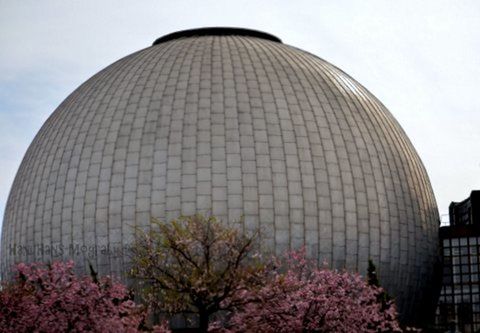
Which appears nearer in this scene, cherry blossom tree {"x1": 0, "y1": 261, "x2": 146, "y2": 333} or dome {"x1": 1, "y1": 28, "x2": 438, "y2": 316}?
cherry blossom tree {"x1": 0, "y1": 261, "x2": 146, "y2": 333}


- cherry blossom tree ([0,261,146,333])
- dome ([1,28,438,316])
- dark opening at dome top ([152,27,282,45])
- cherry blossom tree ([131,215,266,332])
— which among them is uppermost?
dark opening at dome top ([152,27,282,45])

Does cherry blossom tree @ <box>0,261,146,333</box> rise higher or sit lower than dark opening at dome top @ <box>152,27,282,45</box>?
lower

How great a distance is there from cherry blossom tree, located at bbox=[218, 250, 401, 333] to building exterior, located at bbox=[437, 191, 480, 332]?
18.9m

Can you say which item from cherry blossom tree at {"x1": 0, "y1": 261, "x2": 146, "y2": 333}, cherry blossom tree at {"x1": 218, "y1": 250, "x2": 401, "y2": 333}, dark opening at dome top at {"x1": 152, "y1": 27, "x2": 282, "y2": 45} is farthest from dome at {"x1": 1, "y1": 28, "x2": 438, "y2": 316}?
cherry blossom tree at {"x1": 0, "y1": 261, "x2": 146, "y2": 333}

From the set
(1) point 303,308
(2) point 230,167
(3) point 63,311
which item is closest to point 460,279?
(2) point 230,167

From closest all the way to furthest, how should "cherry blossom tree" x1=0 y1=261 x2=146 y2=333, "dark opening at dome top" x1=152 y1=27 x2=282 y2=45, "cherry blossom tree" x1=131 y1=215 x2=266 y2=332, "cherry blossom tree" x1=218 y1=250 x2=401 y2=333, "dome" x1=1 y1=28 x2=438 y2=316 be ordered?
"cherry blossom tree" x1=0 y1=261 x2=146 y2=333
"cherry blossom tree" x1=131 y1=215 x2=266 y2=332
"cherry blossom tree" x1=218 y1=250 x2=401 y2=333
"dome" x1=1 y1=28 x2=438 y2=316
"dark opening at dome top" x1=152 y1=27 x2=282 y2=45

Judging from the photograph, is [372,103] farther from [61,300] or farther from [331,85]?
[61,300]

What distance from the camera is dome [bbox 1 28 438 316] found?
117ft

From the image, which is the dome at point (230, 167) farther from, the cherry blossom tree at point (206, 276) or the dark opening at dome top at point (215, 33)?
the cherry blossom tree at point (206, 276)

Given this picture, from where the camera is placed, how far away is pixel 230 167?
35.8 meters

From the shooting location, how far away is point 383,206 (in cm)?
3809

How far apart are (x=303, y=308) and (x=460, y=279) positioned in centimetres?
2285

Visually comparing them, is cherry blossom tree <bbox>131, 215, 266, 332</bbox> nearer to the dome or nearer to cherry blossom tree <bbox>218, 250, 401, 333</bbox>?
cherry blossom tree <bbox>218, 250, 401, 333</bbox>

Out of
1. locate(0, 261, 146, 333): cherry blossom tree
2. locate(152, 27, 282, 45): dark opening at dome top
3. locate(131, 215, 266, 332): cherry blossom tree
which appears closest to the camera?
locate(0, 261, 146, 333): cherry blossom tree
